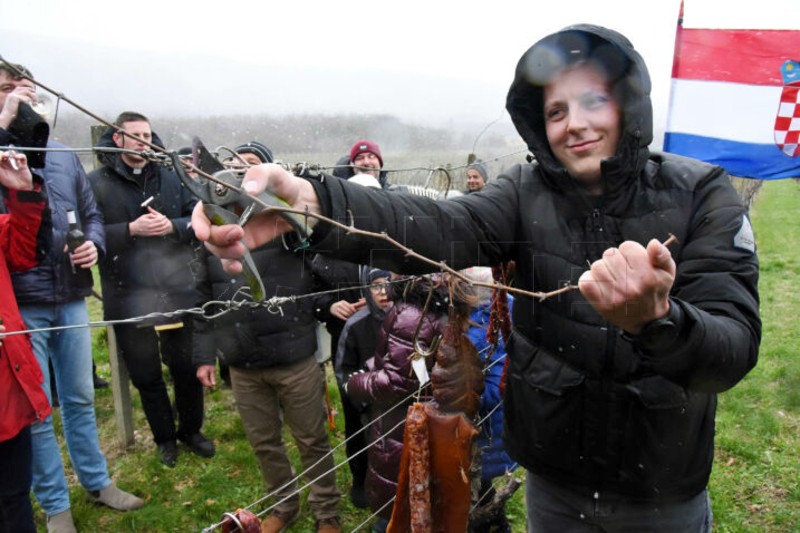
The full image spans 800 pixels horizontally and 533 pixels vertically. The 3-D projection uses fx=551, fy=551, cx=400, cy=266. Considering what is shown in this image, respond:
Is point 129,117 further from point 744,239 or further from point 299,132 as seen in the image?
point 744,239

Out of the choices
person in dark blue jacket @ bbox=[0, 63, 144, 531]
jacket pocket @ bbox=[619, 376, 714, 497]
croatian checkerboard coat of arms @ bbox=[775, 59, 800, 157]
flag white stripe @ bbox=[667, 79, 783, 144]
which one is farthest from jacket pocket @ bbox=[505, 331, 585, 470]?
croatian checkerboard coat of arms @ bbox=[775, 59, 800, 157]

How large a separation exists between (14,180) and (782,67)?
6984mm

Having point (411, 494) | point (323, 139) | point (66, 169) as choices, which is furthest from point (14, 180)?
point (323, 139)

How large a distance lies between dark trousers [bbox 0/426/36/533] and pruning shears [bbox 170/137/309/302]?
2.11m

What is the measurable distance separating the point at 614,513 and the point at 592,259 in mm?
822

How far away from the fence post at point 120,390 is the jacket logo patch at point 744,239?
437 cm

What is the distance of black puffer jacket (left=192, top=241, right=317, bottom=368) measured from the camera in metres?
3.38

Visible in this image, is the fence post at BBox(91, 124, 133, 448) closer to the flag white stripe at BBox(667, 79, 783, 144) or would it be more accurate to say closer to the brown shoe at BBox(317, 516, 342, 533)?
the brown shoe at BBox(317, 516, 342, 533)

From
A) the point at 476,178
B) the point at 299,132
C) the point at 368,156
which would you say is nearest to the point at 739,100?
the point at 476,178

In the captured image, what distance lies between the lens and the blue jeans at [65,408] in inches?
128

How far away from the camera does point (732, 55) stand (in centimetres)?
607

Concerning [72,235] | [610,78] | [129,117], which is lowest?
[72,235]

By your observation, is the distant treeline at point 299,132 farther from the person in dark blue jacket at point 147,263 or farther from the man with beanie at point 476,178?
the person in dark blue jacket at point 147,263

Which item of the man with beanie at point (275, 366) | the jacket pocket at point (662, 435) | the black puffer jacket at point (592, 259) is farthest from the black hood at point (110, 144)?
the jacket pocket at point (662, 435)
